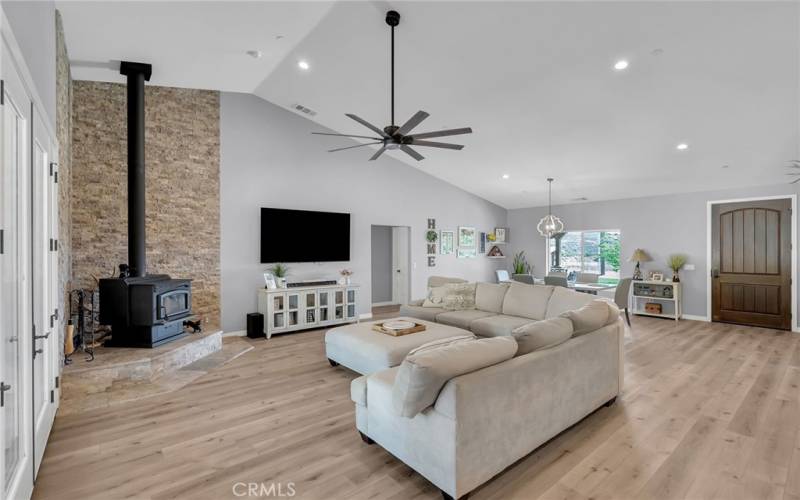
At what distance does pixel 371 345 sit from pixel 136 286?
2760 millimetres

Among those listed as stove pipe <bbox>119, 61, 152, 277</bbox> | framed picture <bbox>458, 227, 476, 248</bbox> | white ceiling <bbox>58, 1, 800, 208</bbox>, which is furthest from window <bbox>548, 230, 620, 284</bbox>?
stove pipe <bbox>119, 61, 152, 277</bbox>

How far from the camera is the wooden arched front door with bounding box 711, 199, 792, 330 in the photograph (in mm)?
6223

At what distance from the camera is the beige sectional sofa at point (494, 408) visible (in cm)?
200

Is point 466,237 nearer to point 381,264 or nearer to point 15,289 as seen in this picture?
point 381,264

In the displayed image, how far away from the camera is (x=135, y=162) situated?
438cm

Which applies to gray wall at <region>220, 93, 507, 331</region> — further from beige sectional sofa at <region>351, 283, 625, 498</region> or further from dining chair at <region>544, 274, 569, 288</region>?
beige sectional sofa at <region>351, 283, 625, 498</region>

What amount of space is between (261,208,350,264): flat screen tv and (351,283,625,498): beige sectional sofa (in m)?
4.01

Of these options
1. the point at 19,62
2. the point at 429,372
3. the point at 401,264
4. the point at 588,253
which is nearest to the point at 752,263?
the point at 588,253

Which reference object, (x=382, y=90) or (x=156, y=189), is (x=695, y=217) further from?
(x=156, y=189)

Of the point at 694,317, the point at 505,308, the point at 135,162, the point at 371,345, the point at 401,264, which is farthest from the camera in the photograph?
the point at 401,264

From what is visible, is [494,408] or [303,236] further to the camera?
[303,236]

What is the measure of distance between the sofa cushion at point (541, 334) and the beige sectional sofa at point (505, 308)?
1.57m

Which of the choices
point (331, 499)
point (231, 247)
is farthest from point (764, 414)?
point (231, 247)

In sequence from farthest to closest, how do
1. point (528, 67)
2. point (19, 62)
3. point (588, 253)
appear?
point (588, 253), point (528, 67), point (19, 62)
